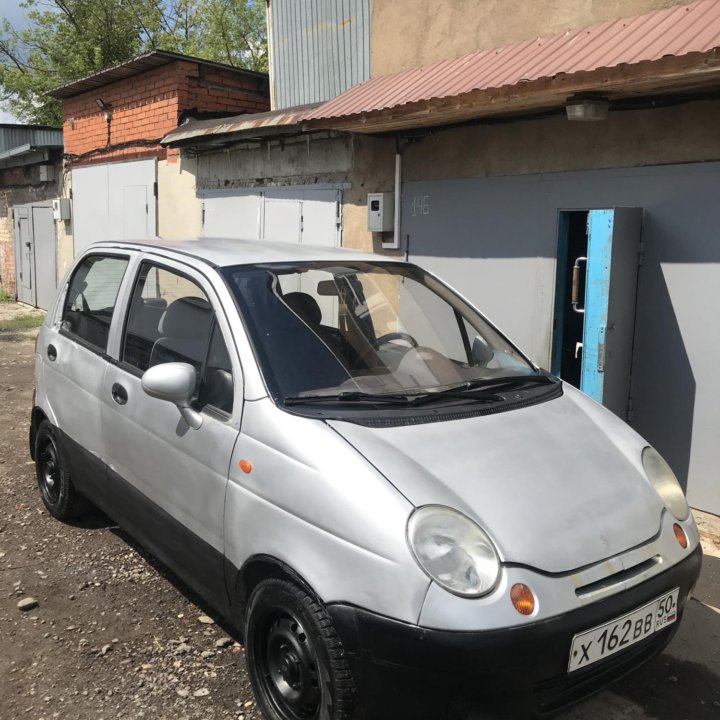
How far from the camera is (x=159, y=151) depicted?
10578mm

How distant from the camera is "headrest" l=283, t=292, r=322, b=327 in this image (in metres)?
Result: 3.02

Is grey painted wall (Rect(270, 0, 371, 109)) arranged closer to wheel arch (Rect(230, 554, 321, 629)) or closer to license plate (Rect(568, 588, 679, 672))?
wheel arch (Rect(230, 554, 321, 629))

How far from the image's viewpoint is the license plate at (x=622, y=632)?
216 centimetres

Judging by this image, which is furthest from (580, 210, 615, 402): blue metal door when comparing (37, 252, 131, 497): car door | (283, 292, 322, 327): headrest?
(37, 252, 131, 497): car door

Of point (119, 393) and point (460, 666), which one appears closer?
point (460, 666)

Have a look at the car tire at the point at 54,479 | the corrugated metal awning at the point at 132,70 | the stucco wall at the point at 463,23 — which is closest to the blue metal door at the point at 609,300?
the stucco wall at the point at 463,23

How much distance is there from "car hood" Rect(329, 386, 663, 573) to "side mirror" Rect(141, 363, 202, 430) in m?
0.69

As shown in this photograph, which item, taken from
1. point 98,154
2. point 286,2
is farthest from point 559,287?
point 98,154

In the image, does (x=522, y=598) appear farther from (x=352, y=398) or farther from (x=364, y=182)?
(x=364, y=182)

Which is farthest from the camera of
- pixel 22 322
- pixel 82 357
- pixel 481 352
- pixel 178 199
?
pixel 22 322

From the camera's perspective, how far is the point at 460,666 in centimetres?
202

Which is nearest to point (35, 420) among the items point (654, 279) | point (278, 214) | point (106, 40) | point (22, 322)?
point (654, 279)

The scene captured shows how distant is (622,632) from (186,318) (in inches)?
85.2

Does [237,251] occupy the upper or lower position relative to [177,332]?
upper
